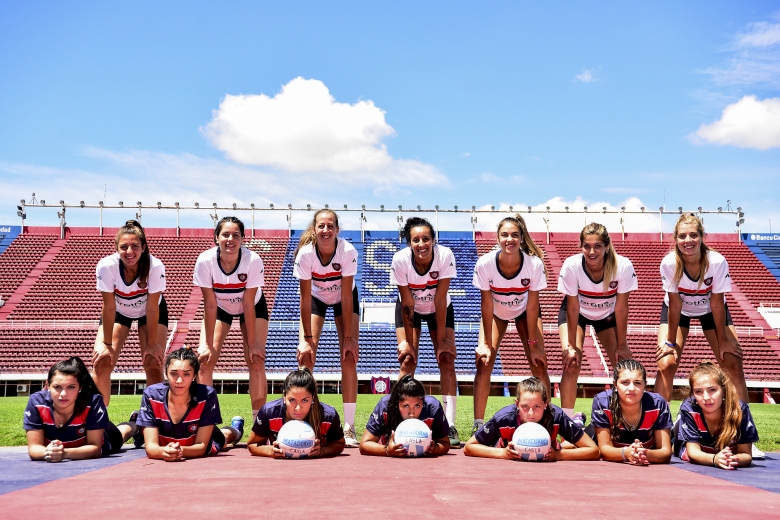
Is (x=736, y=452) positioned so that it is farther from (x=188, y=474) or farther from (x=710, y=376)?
(x=188, y=474)

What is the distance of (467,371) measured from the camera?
30.4 metres

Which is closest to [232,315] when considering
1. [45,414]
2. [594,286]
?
[45,414]

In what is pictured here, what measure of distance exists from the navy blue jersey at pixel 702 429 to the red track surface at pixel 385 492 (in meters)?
0.74

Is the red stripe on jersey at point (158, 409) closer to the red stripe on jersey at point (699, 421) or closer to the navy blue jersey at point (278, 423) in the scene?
the navy blue jersey at point (278, 423)

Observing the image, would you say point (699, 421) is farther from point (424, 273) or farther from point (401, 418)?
point (424, 273)

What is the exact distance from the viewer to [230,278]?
7.70m

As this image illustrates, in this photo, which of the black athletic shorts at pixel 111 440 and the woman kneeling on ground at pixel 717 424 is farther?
the black athletic shorts at pixel 111 440

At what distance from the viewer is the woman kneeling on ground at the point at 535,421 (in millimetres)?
5742

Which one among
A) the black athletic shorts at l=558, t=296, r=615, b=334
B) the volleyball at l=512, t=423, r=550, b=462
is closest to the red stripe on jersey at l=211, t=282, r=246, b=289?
the volleyball at l=512, t=423, r=550, b=462

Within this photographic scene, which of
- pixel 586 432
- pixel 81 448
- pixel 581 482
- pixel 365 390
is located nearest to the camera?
pixel 581 482

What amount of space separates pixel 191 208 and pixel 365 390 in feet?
62.0

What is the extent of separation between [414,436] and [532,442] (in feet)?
3.30

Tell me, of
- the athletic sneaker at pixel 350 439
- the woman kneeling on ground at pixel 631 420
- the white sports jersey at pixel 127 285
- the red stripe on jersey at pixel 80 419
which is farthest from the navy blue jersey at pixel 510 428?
the white sports jersey at pixel 127 285

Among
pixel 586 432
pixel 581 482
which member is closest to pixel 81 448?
pixel 581 482
